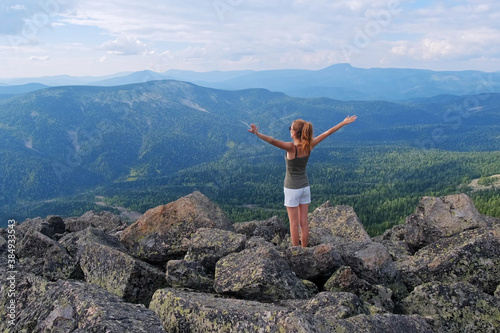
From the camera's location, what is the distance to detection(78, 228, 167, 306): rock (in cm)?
1303

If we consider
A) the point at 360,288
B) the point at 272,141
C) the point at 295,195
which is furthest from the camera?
the point at 295,195

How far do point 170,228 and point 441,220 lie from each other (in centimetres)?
1354

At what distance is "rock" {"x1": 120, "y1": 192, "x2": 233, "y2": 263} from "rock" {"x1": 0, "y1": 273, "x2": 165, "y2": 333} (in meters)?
6.06

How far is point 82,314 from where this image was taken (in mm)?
8906

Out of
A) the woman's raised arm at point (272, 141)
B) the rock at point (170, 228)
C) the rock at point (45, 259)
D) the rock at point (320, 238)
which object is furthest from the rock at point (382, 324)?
the rock at point (45, 259)

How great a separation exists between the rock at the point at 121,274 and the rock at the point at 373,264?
24.5ft

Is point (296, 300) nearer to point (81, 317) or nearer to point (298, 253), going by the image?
point (298, 253)

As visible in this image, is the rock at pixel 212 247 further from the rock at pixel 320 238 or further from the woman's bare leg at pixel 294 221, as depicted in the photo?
the rock at pixel 320 238

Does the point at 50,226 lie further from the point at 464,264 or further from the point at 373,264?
the point at 464,264

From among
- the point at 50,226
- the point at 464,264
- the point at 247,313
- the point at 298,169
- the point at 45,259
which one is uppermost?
the point at 298,169

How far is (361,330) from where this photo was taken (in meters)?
9.23

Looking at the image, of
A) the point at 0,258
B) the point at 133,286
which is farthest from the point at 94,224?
the point at 133,286

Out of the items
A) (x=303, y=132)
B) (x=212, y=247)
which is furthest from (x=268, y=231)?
(x=303, y=132)

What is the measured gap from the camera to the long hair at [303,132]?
48.2 feet
